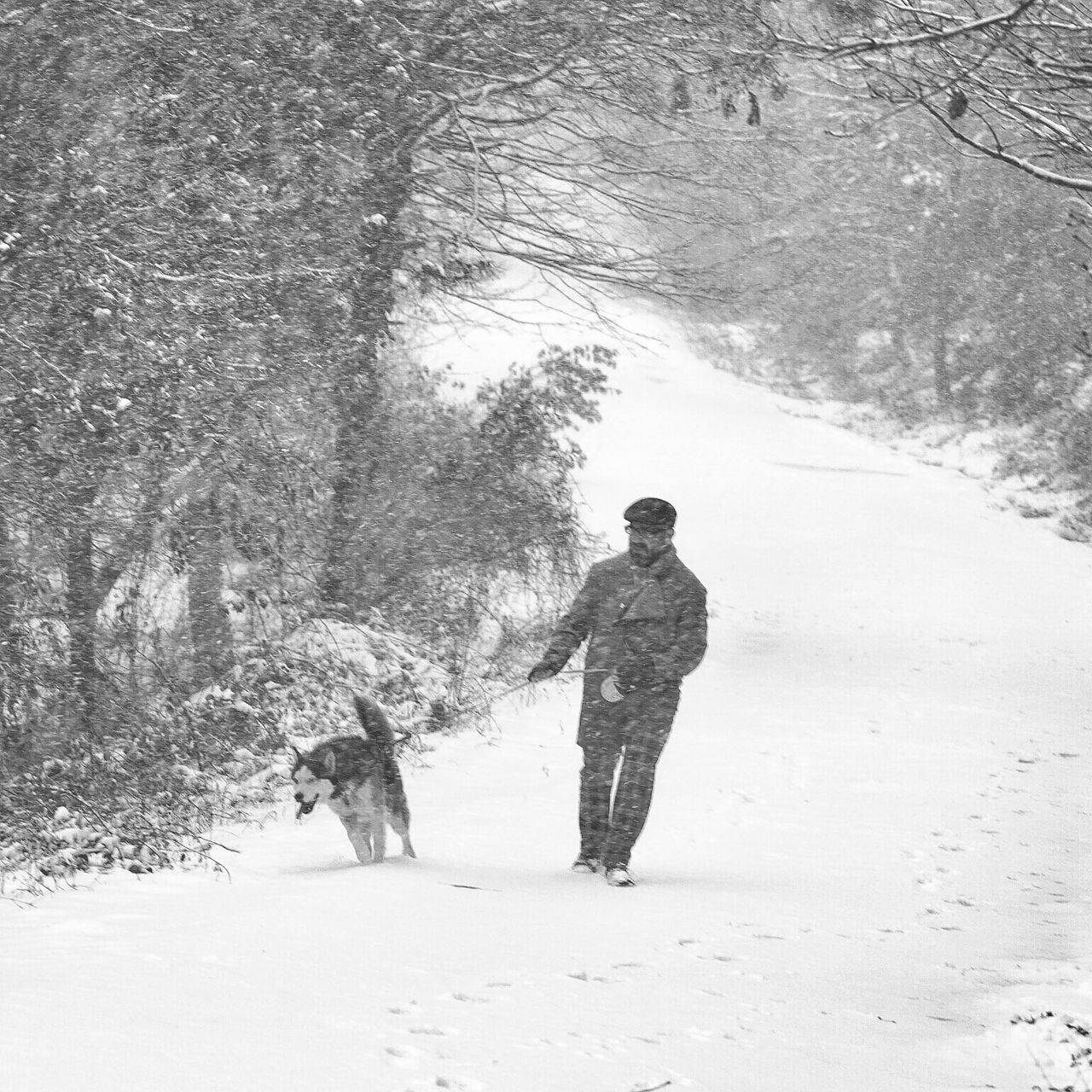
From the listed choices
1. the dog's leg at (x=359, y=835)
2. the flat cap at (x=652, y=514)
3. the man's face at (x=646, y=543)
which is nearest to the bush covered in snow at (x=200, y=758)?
the dog's leg at (x=359, y=835)

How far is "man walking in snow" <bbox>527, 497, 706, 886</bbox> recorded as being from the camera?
23.8ft

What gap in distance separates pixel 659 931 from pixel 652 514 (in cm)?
224

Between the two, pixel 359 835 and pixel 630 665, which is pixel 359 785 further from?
pixel 630 665

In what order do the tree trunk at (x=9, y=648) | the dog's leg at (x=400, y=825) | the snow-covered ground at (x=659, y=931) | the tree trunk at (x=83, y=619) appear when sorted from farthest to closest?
the tree trunk at (x=83, y=619) → the tree trunk at (x=9, y=648) → the dog's leg at (x=400, y=825) → the snow-covered ground at (x=659, y=931)

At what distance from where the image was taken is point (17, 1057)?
3535mm

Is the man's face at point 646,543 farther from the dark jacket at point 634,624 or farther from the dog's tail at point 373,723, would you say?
the dog's tail at point 373,723

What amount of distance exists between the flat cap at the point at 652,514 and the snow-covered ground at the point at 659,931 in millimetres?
1782

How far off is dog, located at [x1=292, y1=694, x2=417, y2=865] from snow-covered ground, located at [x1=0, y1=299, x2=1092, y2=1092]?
220mm

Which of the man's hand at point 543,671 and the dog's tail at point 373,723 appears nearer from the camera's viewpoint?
the man's hand at point 543,671

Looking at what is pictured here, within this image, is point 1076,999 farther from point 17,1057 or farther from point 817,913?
point 17,1057

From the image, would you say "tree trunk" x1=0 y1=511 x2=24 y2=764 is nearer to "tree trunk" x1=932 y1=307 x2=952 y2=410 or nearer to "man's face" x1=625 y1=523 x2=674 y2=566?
"man's face" x1=625 y1=523 x2=674 y2=566

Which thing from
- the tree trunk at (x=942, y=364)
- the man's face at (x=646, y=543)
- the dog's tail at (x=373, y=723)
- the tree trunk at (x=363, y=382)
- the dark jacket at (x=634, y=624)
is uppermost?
the tree trunk at (x=942, y=364)

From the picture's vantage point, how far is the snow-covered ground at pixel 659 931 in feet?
13.3

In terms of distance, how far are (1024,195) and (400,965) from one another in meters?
33.8
